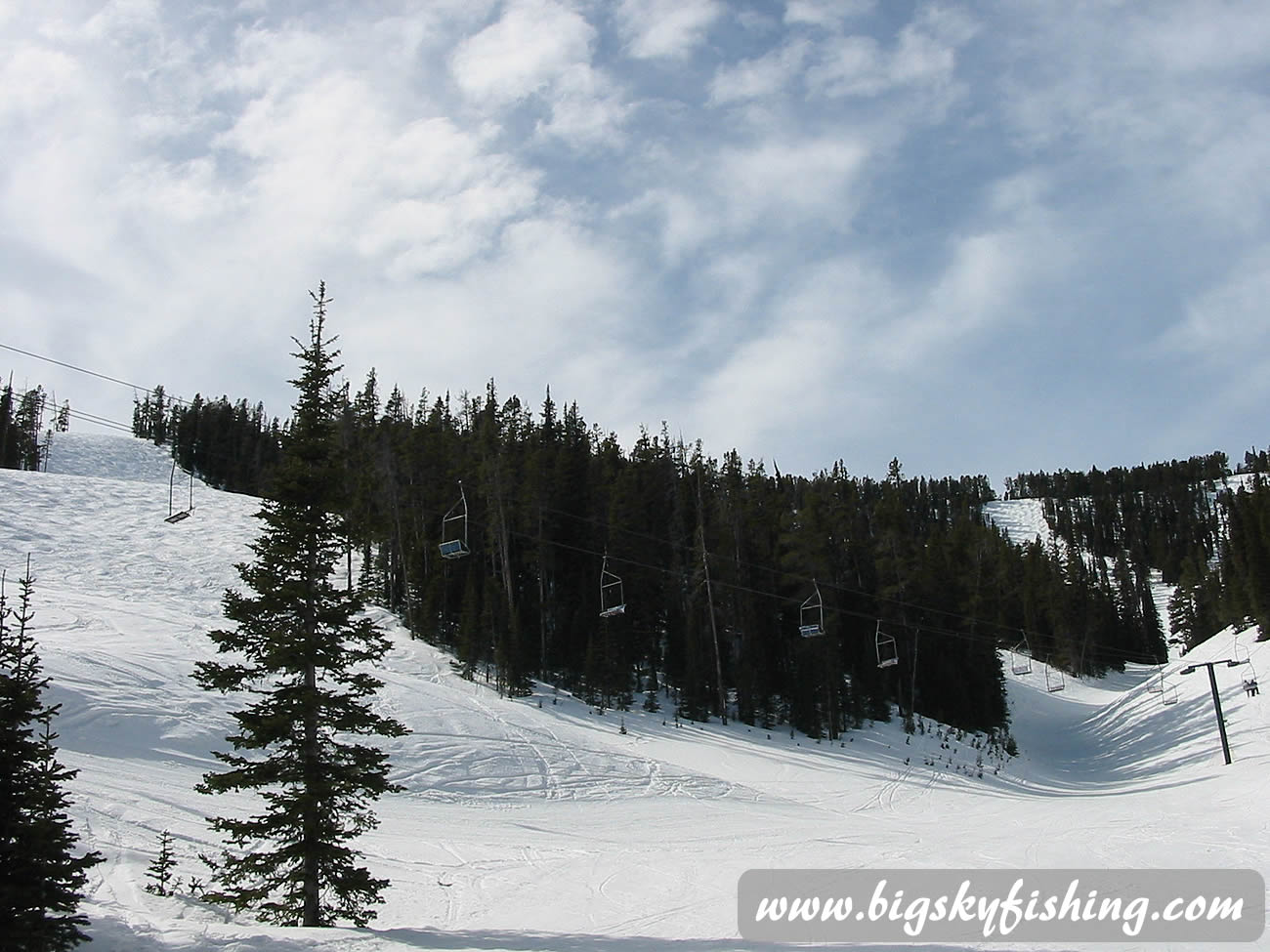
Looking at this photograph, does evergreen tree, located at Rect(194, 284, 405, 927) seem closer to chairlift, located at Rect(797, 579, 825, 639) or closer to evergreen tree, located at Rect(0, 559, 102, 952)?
evergreen tree, located at Rect(0, 559, 102, 952)

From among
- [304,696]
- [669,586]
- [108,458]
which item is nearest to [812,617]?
[669,586]

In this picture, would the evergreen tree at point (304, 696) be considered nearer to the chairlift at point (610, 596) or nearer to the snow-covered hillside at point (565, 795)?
the snow-covered hillside at point (565, 795)

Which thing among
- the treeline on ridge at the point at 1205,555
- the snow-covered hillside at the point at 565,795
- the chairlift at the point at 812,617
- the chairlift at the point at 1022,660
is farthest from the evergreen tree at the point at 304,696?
the treeline on ridge at the point at 1205,555

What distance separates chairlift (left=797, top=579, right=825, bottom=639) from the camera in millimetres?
38612

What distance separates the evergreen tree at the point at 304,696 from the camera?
13211 mm

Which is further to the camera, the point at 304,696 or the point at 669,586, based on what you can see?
the point at 669,586

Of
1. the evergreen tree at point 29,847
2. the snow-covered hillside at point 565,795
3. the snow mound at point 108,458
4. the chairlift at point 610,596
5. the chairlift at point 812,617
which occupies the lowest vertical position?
the snow-covered hillside at point 565,795

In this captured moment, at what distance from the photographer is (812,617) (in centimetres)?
4494

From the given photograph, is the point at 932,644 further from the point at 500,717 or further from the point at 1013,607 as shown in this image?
the point at 1013,607

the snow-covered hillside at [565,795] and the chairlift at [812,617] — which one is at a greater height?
the chairlift at [812,617]

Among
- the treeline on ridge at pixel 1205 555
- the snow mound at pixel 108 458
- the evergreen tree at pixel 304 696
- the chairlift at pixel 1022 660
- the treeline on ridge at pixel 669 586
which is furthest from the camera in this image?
the snow mound at pixel 108 458

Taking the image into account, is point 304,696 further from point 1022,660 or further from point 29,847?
point 1022,660

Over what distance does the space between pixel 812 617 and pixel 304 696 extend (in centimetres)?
3403

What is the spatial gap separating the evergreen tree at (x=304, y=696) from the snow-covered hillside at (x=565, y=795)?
2.86 ft
